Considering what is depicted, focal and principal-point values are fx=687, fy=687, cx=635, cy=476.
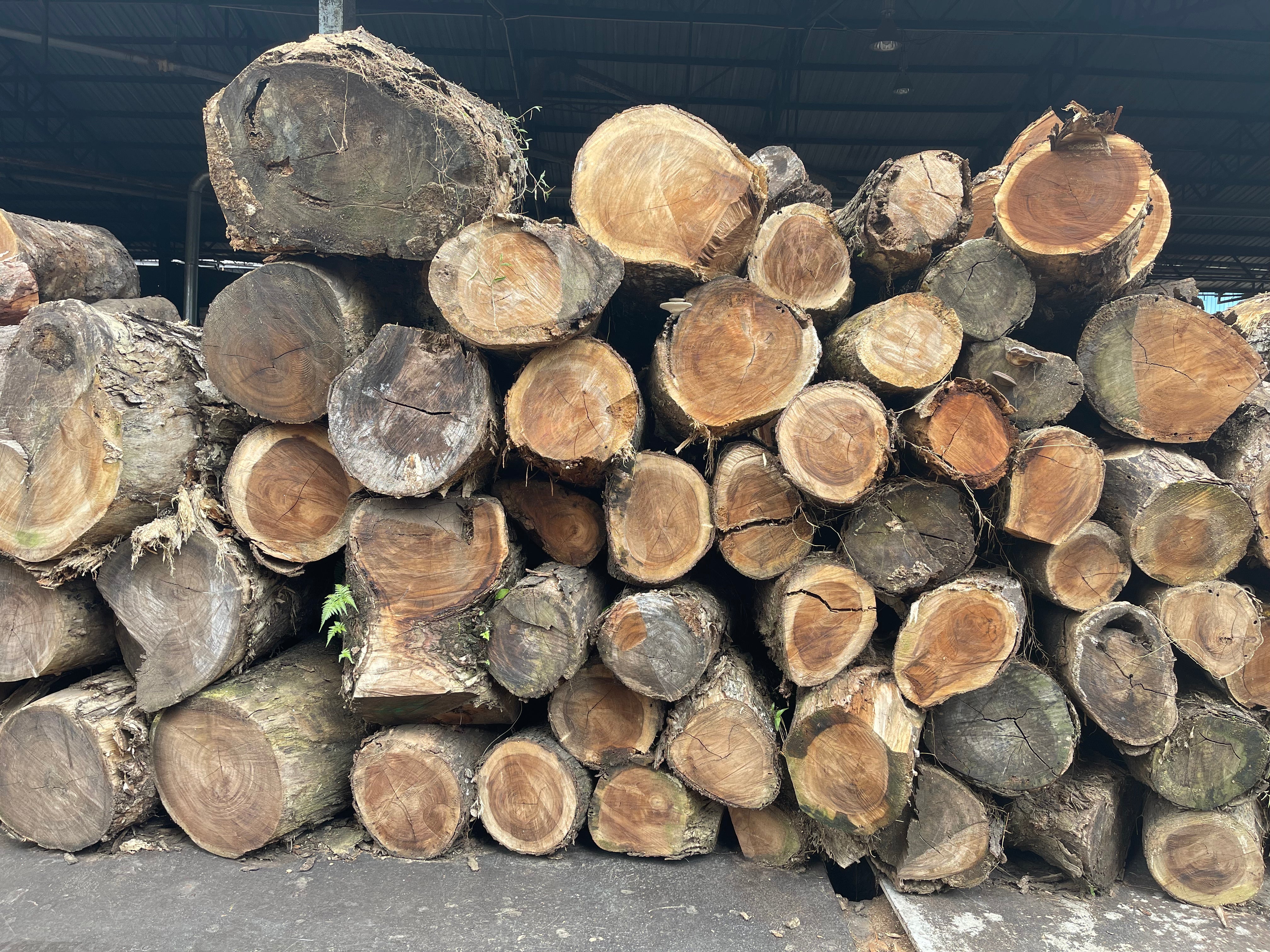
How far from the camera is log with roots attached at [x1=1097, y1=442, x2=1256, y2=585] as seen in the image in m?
2.74

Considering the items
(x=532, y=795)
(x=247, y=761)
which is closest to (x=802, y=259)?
(x=532, y=795)

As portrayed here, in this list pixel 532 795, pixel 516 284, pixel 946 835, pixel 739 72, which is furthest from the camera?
pixel 739 72

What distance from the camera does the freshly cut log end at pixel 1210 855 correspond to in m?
2.71

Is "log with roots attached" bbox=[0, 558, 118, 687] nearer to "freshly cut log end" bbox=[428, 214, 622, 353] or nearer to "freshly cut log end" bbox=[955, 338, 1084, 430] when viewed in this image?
"freshly cut log end" bbox=[428, 214, 622, 353]

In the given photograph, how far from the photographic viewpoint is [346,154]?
2561mm

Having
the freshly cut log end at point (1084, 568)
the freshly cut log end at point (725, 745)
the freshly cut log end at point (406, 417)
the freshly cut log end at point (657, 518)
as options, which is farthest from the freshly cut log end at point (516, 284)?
the freshly cut log end at point (1084, 568)

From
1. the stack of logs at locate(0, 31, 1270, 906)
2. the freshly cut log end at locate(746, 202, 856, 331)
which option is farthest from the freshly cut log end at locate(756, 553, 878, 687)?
the freshly cut log end at locate(746, 202, 856, 331)

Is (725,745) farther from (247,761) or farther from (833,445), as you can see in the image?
(247,761)

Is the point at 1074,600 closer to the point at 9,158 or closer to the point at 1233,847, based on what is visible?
the point at 1233,847

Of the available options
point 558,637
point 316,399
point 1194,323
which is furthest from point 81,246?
point 1194,323

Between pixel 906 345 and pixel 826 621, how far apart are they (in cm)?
114

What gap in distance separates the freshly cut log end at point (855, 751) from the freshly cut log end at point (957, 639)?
105 millimetres

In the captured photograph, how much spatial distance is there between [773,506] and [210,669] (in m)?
2.30

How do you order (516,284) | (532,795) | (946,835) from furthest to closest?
(532,795) → (946,835) → (516,284)
